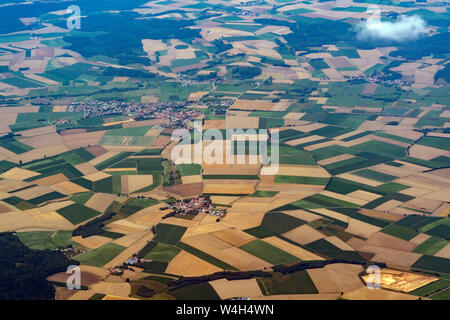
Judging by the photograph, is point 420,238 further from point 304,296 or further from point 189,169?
point 189,169

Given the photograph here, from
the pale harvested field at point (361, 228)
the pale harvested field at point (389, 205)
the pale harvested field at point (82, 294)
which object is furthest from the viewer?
the pale harvested field at point (389, 205)

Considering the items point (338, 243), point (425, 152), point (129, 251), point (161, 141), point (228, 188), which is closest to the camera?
point (129, 251)

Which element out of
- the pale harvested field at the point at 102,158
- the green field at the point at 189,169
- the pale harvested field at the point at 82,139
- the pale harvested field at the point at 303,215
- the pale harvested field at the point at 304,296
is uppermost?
the pale harvested field at the point at 304,296

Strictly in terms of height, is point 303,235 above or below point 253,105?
above

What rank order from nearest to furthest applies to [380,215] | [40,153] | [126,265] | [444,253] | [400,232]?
[126,265] → [444,253] → [400,232] → [380,215] → [40,153]

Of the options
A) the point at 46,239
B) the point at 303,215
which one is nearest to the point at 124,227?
the point at 46,239

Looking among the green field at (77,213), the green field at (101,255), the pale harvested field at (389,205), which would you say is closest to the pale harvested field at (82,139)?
the green field at (77,213)

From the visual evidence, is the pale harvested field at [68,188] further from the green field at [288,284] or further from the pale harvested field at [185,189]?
the green field at [288,284]
